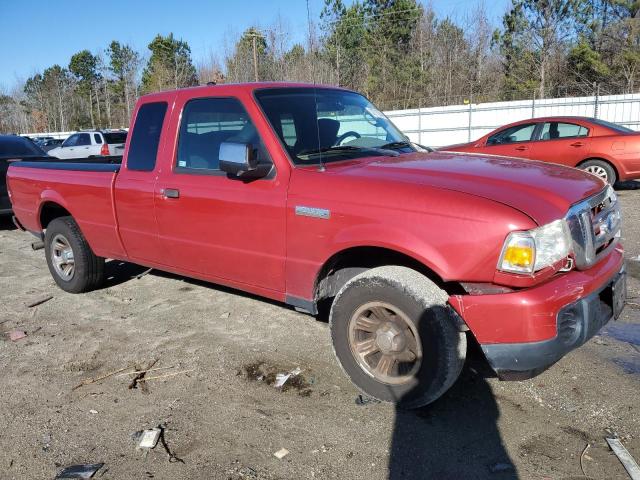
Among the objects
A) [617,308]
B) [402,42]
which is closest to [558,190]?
[617,308]

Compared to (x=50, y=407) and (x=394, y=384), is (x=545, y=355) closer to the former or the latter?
(x=394, y=384)

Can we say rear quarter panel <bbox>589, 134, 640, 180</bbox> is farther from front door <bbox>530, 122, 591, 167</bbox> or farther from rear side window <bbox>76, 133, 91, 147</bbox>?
rear side window <bbox>76, 133, 91, 147</bbox>

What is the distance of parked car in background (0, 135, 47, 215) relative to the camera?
9633mm

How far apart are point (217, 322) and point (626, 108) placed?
20.4 meters

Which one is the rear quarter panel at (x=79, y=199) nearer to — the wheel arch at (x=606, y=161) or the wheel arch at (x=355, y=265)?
the wheel arch at (x=355, y=265)

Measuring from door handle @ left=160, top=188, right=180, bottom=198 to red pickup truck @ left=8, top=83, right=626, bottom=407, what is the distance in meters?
0.03

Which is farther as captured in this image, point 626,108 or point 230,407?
point 626,108

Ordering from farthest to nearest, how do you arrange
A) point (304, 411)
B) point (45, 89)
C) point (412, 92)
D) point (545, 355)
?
1. point (45, 89)
2. point (412, 92)
3. point (304, 411)
4. point (545, 355)

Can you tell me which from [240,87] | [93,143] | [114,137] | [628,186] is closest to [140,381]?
[240,87]

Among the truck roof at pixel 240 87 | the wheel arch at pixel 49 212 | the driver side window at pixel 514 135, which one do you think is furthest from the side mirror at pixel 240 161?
the driver side window at pixel 514 135

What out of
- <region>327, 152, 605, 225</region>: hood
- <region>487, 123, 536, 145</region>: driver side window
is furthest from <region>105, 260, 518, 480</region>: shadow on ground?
<region>487, 123, 536, 145</region>: driver side window

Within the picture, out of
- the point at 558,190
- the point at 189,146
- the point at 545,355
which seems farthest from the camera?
the point at 189,146

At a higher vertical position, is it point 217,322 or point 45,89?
point 45,89

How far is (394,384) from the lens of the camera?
10.3 feet
